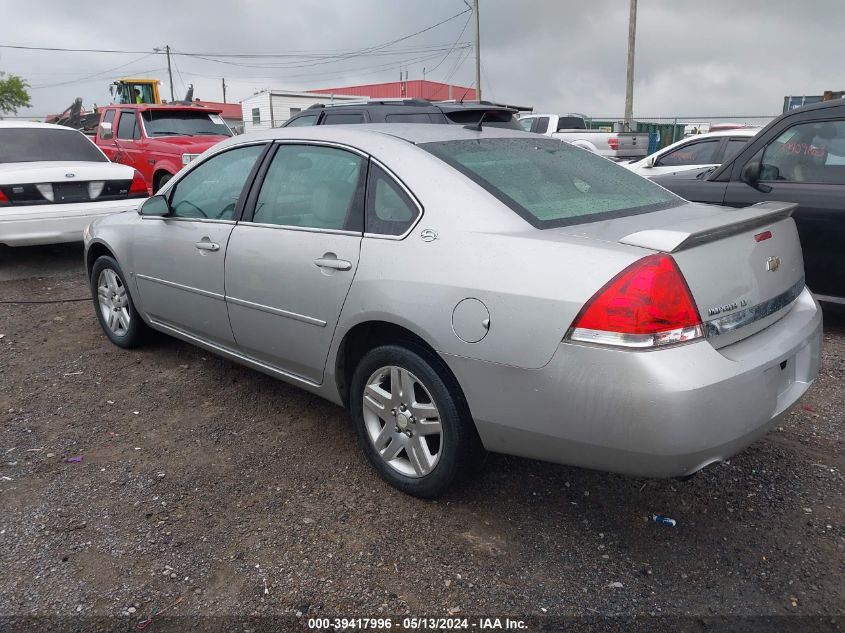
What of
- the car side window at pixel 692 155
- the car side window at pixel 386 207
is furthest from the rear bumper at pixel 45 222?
the car side window at pixel 692 155

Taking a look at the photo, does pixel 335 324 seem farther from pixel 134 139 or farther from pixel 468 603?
pixel 134 139

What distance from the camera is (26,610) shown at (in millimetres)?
2395

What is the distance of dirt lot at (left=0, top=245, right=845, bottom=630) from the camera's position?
7.99 feet

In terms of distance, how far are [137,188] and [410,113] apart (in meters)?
3.32

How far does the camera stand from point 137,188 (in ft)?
26.4

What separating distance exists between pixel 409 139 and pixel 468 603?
1.99m

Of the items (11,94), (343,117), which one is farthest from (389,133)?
(11,94)

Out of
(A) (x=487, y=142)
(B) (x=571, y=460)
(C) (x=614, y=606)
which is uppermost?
(A) (x=487, y=142)

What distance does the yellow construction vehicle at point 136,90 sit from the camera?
2547 cm

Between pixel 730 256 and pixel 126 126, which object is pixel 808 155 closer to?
pixel 730 256

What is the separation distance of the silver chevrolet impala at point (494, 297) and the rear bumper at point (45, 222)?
13.3 ft

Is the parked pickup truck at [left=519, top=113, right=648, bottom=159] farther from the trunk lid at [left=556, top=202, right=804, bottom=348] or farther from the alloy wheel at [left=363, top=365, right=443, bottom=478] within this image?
the alloy wheel at [left=363, top=365, right=443, bottom=478]

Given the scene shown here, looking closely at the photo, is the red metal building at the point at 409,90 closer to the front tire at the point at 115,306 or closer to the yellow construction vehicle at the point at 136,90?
the yellow construction vehicle at the point at 136,90

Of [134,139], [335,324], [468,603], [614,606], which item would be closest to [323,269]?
[335,324]
